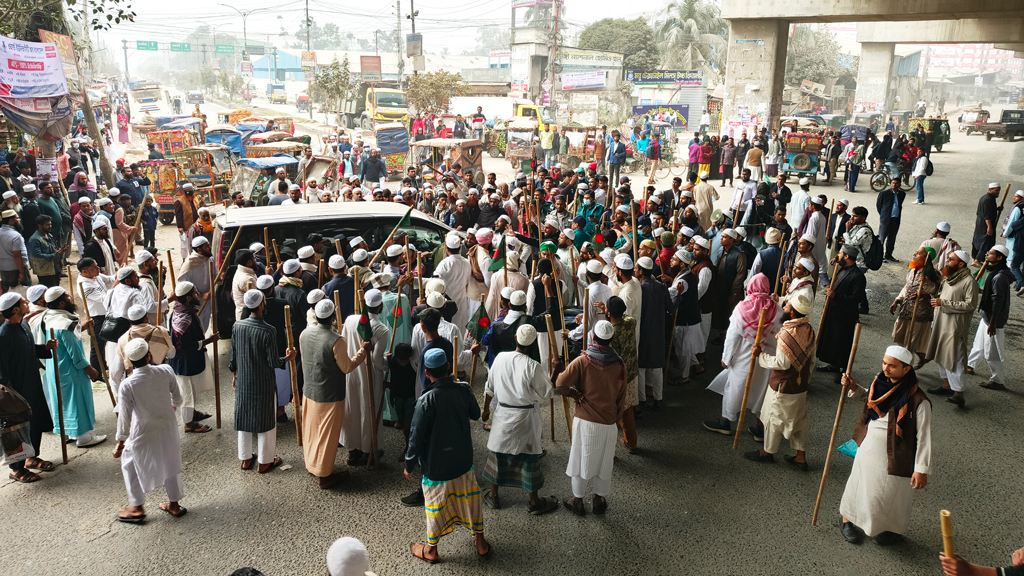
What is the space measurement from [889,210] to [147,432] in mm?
11946

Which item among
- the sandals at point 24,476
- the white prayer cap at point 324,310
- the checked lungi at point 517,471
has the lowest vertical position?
the sandals at point 24,476

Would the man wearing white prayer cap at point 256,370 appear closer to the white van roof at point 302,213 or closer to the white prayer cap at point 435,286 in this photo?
the white prayer cap at point 435,286

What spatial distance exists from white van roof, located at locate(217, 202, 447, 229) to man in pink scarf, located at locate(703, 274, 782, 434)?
461cm

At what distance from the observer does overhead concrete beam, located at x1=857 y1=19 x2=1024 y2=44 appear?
88.3 ft

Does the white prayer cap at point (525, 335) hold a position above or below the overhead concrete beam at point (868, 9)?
below

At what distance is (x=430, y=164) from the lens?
68.1 feet

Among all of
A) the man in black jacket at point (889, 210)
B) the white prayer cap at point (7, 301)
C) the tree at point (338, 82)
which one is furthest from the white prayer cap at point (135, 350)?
the tree at point (338, 82)

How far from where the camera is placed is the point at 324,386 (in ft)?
17.1

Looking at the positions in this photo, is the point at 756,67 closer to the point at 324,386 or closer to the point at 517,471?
the point at 517,471

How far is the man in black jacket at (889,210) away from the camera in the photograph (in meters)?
11.8

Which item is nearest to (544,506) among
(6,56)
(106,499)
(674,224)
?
(106,499)

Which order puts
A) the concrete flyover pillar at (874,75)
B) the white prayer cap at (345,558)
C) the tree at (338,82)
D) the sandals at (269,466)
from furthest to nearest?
1. the concrete flyover pillar at (874,75)
2. the tree at (338,82)
3. the sandals at (269,466)
4. the white prayer cap at (345,558)

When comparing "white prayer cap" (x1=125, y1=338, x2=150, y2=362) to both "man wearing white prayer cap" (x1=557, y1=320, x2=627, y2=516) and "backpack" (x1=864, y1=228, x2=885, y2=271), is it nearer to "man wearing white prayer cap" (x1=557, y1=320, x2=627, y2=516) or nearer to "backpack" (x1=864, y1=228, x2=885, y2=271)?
"man wearing white prayer cap" (x1=557, y1=320, x2=627, y2=516)

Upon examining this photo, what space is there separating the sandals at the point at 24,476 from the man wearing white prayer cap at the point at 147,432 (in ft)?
3.94
